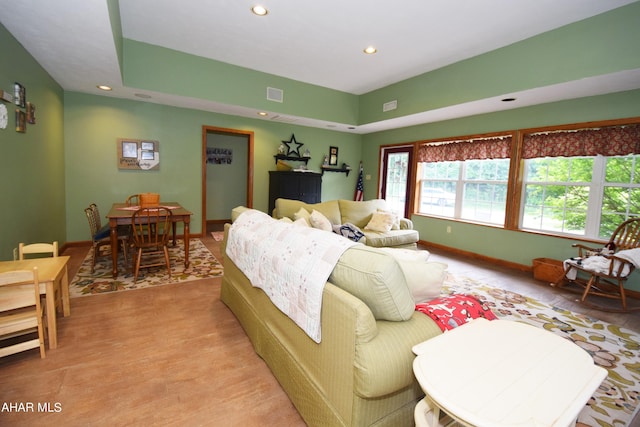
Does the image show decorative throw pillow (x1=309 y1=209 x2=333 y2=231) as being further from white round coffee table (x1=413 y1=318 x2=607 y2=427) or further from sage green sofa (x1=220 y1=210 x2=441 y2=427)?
white round coffee table (x1=413 y1=318 x2=607 y2=427)

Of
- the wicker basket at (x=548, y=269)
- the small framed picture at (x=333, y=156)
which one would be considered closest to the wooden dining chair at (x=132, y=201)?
the small framed picture at (x=333, y=156)

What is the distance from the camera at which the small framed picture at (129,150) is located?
4.91 m

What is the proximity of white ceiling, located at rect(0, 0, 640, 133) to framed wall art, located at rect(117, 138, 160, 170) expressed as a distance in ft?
2.57

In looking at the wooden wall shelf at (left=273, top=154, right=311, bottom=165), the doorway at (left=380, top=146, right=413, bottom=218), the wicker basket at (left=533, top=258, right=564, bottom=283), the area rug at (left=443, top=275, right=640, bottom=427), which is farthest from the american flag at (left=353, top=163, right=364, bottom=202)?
the wicker basket at (left=533, top=258, right=564, bottom=283)

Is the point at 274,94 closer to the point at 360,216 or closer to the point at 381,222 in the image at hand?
the point at 360,216

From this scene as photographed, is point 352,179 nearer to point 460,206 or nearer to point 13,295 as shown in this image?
point 460,206

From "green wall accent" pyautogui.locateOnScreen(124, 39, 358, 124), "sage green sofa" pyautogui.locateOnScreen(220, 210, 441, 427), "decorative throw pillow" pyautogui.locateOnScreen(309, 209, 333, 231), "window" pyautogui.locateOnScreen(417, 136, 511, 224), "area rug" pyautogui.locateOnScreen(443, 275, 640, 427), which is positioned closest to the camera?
"sage green sofa" pyautogui.locateOnScreen(220, 210, 441, 427)

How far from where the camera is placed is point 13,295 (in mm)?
1944

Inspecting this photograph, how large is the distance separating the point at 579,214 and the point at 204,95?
18.5 ft

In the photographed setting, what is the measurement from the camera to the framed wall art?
16.1ft

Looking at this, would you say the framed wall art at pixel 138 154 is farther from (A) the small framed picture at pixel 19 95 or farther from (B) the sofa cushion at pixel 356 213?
(B) the sofa cushion at pixel 356 213

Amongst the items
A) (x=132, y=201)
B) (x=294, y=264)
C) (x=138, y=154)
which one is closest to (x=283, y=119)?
(x=138, y=154)

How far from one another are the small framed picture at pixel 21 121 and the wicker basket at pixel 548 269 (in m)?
6.18

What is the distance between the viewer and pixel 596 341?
97.0 inches
